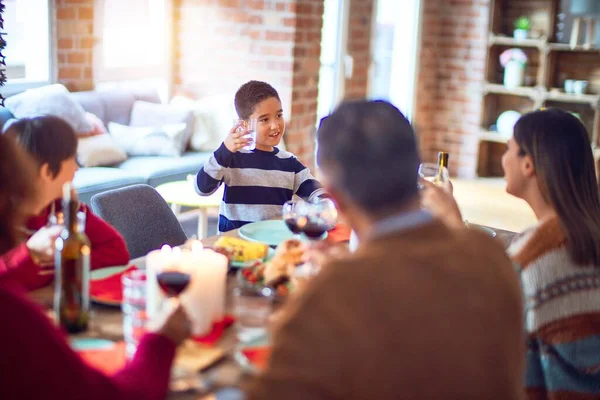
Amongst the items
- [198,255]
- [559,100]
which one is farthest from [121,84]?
[198,255]

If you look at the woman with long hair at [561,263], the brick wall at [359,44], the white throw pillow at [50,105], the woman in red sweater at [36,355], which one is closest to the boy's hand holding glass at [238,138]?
the woman with long hair at [561,263]

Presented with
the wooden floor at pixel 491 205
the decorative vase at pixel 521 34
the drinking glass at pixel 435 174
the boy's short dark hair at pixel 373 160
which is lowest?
the wooden floor at pixel 491 205

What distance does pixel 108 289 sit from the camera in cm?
181

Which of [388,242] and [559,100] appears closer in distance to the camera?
[388,242]

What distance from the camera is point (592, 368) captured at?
180cm

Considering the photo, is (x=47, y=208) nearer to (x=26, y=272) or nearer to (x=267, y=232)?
(x=26, y=272)

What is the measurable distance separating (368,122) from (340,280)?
0.77 feet

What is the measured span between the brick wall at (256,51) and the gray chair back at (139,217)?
9.83ft

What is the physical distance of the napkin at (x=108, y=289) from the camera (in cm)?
175

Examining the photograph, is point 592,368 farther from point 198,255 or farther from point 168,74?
point 168,74

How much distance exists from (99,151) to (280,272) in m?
3.04

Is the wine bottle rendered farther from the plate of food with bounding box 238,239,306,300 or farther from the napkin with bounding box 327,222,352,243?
the napkin with bounding box 327,222,352,243

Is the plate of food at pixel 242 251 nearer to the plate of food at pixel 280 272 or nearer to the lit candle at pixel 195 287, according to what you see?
the plate of food at pixel 280 272

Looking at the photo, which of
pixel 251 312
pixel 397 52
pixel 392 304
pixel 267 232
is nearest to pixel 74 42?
pixel 397 52
